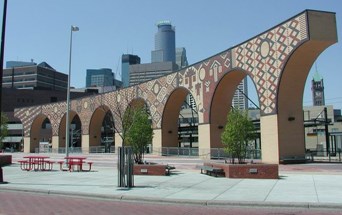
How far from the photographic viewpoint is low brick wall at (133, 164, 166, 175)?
21.1m

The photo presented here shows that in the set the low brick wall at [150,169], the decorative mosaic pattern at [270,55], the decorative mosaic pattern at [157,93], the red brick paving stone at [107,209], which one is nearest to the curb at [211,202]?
the red brick paving stone at [107,209]

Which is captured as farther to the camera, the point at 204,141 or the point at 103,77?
the point at 103,77

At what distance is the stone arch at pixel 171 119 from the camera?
145 feet

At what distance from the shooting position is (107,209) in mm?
11242

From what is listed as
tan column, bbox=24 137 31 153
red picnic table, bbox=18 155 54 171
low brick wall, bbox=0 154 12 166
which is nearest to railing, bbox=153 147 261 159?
red picnic table, bbox=18 155 54 171

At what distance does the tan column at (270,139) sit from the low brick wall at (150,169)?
10454mm

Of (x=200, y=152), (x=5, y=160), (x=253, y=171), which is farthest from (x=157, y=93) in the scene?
(x=253, y=171)

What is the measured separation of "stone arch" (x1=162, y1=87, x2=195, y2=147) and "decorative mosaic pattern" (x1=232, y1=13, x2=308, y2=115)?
13229 mm

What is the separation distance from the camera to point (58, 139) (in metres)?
65.4

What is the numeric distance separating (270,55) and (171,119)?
18548mm

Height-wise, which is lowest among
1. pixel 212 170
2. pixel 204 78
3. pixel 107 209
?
pixel 107 209

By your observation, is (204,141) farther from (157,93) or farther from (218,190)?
(218,190)

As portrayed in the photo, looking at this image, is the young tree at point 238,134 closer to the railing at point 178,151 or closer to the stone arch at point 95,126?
the railing at point 178,151

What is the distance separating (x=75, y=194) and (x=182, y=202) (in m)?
4.27
